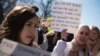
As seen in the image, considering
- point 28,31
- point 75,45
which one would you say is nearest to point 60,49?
point 75,45

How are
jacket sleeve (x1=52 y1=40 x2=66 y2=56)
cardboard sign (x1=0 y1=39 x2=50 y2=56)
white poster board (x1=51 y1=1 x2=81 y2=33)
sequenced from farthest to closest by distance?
white poster board (x1=51 y1=1 x2=81 y2=33) → jacket sleeve (x1=52 y1=40 x2=66 y2=56) → cardboard sign (x1=0 y1=39 x2=50 y2=56)

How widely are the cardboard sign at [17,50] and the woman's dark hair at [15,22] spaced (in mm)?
610

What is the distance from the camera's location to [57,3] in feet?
24.1

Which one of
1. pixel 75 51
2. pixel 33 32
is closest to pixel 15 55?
pixel 33 32

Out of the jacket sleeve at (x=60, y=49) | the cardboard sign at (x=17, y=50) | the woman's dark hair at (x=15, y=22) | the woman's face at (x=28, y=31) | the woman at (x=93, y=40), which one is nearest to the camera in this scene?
the cardboard sign at (x=17, y=50)

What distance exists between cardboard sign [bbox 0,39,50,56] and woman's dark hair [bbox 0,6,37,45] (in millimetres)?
610

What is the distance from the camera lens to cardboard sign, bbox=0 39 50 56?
272 cm

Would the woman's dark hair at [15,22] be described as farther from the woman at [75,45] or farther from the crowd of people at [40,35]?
the woman at [75,45]

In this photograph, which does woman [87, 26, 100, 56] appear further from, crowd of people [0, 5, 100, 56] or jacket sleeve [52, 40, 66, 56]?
jacket sleeve [52, 40, 66, 56]

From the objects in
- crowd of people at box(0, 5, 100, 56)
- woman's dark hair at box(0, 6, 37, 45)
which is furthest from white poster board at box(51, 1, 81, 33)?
woman's dark hair at box(0, 6, 37, 45)

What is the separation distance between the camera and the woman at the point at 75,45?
605cm

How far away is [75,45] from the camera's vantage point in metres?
6.10

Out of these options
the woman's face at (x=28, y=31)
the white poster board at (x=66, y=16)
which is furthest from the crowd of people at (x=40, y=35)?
the white poster board at (x=66, y=16)

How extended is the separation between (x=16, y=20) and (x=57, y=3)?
12.9ft
